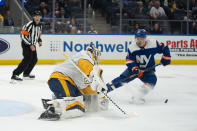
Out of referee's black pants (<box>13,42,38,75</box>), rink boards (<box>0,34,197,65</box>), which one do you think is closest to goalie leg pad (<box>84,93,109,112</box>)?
referee's black pants (<box>13,42,38,75</box>)

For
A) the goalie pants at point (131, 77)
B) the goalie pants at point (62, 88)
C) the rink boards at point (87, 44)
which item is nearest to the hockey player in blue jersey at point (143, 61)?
the goalie pants at point (131, 77)

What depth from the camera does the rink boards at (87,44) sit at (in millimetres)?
8570

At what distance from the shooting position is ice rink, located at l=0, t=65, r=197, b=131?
3.22 metres

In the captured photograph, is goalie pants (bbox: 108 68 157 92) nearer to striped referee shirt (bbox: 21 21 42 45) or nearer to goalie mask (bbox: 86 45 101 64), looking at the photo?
goalie mask (bbox: 86 45 101 64)

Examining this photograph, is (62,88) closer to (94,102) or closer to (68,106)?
(68,106)

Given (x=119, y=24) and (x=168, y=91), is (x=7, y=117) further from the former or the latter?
(x=119, y=24)

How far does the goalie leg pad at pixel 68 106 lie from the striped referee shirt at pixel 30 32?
303 centimetres

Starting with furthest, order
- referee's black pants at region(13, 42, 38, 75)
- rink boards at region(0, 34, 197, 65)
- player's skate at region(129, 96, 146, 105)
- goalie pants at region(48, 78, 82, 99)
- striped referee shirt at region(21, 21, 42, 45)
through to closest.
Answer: rink boards at region(0, 34, 197, 65), striped referee shirt at region(21, 21, 42, 45), referee's black pants at region(13, 42, 38, 75), player's skate at region(129, 96, 146, 105), goalie pants at region(48, 78, 82, 99)

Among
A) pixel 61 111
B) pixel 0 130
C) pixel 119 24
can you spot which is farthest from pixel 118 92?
pixel 119 24

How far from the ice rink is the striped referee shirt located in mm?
729

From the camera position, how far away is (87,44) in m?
9.09

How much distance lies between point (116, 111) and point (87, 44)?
5353 mm

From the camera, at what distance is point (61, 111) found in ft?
11.1

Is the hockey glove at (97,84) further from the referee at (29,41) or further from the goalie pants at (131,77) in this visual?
the referee at (29,41)
